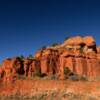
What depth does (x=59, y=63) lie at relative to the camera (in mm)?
73438

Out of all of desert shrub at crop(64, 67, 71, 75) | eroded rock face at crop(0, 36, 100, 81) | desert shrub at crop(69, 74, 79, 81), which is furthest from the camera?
eroded rock face at crop(0, 36, 100, 81)

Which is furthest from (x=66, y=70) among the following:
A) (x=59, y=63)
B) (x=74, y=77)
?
(x=59, y=63)

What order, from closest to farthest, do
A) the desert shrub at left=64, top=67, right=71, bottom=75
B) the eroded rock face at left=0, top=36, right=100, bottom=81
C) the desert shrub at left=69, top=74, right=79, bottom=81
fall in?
the desert shrub at left=69, top=74, right=79, bottom=81 < the desert shrub at left=64, top=67, right=71, bottom=75 < the eroded rock face at left=0, top=36, right=100, bottom=81

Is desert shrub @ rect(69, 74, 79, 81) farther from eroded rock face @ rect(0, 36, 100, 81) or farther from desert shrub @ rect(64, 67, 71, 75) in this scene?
eroded rock face @ rect(0, 36, 100, 81)

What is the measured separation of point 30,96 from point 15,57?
41.0 feet

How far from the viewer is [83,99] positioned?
181 feet

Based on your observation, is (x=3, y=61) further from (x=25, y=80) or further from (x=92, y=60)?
(x=92, y=60)

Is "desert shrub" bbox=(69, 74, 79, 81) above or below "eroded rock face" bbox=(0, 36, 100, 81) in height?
below

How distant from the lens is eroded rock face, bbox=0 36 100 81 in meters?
70.4

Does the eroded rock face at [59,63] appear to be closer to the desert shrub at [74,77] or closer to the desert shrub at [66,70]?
the desert shrub at [66,70]

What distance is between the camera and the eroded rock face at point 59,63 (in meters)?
70.4

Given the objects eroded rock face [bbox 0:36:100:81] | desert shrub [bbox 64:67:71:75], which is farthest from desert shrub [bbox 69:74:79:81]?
eroded rock face [bbox 0:36:100:81]

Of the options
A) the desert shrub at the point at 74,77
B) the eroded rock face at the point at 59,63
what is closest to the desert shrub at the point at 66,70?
the eroded rock face at the point at 59,63

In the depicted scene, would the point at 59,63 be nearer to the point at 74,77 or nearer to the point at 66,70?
the point at 66,70
